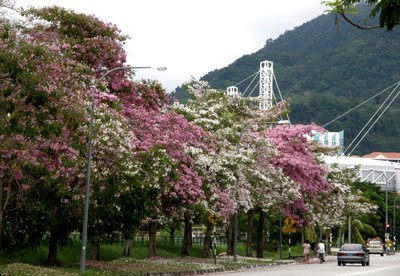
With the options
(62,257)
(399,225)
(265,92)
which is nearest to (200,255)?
(62,257)

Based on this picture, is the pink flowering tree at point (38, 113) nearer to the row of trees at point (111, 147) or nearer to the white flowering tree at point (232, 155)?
the row of trees at point (111, 147)

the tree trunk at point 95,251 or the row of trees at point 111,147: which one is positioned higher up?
the row of trees at point 111,147

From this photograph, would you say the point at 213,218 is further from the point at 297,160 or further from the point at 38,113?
the point at 38,113

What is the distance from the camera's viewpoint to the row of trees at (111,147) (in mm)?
20578

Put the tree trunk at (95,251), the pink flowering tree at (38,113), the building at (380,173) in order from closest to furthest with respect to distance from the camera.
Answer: the pink flowering tree at (38,113) < the tree trunk at (95,251) < the building at (380,173)

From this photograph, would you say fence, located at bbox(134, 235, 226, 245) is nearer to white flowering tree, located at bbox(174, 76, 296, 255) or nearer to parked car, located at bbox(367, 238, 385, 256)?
white flowering tree, located at bbox(174, 76, 296, 255)

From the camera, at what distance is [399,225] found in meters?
124

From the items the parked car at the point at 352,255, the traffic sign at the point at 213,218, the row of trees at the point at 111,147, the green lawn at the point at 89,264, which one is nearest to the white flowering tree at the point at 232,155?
the row of trees at the point at 111,147

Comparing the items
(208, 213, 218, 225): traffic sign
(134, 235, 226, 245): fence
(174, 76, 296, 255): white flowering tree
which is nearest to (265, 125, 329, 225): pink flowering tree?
(174, 76, 296, 255): white flowering tree

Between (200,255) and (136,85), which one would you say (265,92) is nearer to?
(200,255)

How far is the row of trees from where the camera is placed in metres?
20.6

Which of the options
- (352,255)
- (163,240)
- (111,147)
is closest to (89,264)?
(111,147)

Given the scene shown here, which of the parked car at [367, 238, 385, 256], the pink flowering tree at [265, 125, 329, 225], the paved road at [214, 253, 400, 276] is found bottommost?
the paved road at [214, 253, 400, 276]

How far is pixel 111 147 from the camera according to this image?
31.1 metres
